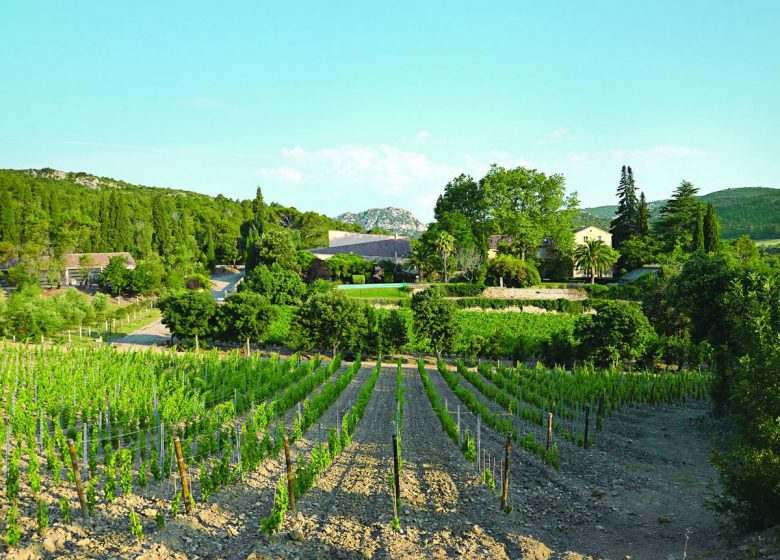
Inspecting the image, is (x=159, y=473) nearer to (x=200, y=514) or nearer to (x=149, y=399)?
(x=200, y=514)

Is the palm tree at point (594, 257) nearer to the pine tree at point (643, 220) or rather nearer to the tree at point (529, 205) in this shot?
the tree at point (529, 205)

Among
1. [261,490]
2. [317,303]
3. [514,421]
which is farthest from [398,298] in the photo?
[261,490]

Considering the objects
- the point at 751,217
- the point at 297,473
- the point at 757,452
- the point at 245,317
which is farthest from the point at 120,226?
the point at 751,217

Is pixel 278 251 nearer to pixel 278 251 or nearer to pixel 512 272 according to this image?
Result: pixel 278 251

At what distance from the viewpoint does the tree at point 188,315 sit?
3962 cm

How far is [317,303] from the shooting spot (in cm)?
3894

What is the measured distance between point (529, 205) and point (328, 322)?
122 feet

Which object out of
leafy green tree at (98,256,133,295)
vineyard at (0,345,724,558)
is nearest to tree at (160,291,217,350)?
vineyard at (0,345,724,558)

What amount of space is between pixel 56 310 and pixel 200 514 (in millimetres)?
37567

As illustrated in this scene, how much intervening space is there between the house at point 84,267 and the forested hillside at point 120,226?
1.54 metres

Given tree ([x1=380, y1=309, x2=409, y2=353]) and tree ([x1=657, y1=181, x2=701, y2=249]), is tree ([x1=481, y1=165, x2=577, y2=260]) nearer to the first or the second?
tree ([x1=657, y1=181, x2=701, y2=249])

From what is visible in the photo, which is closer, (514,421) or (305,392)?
(514,421)

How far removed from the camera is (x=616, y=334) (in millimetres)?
33719

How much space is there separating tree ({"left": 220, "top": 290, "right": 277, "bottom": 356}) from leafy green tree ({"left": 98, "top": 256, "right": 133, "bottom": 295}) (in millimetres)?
24155
